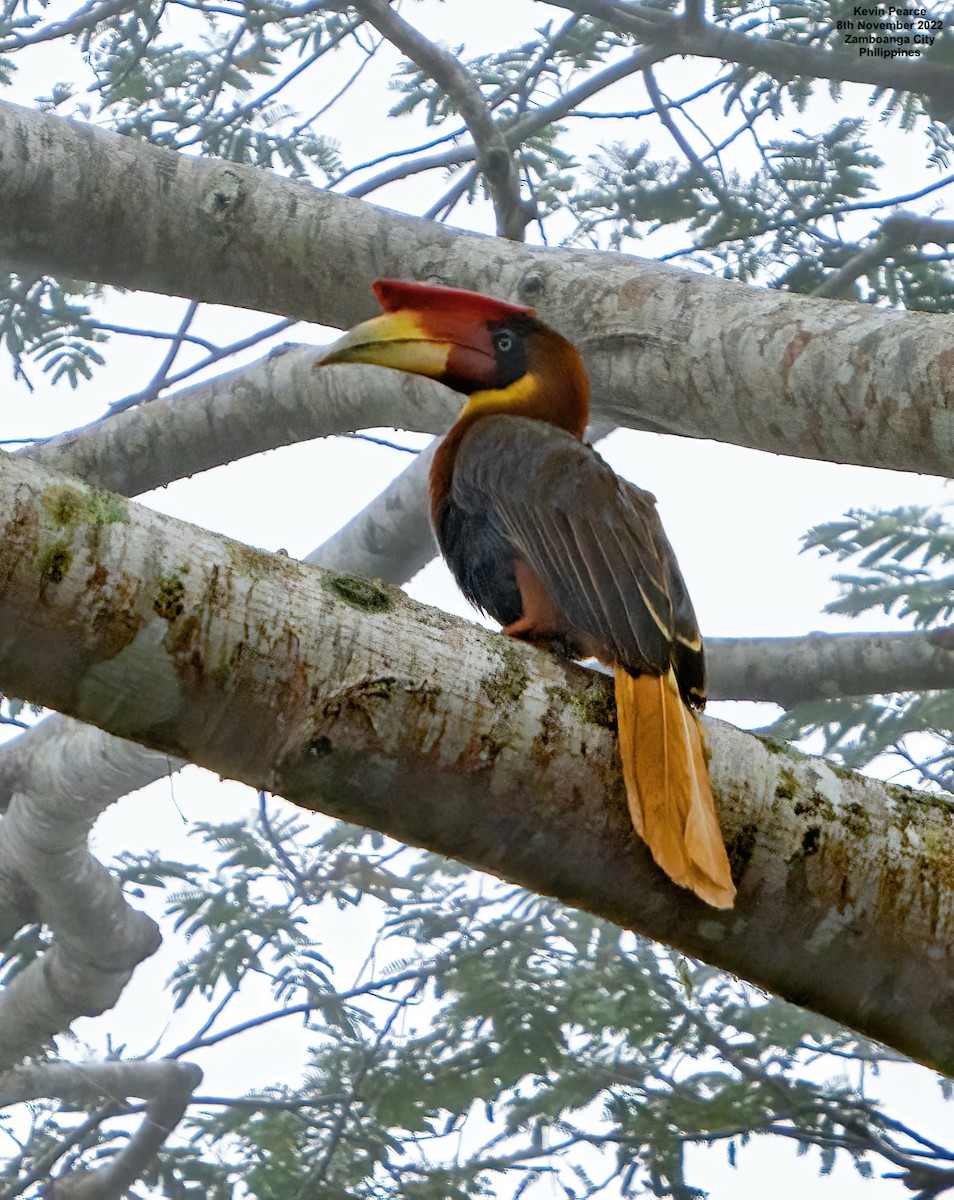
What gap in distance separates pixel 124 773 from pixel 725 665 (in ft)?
6.16

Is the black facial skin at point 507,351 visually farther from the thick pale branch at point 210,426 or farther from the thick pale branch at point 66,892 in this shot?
the thick pale branch at point 66,892

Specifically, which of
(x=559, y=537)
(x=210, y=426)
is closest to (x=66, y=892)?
(x=210, y=426)

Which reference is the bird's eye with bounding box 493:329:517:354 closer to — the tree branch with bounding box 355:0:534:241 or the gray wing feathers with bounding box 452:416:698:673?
the gray wing feathers with bounding box 452:416:698:673

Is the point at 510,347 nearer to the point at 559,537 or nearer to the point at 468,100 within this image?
the point at 559,537

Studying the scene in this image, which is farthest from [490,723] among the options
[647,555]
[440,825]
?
[647,555]

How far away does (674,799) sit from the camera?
4.43 feet

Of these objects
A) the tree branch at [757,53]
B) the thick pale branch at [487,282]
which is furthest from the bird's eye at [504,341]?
the tree branch at [757,53]

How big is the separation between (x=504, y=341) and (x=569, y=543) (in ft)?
2.10

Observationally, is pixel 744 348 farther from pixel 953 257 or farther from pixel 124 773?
pixel 124 773

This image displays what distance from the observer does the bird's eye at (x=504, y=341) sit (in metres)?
2.44

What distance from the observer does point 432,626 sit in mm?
1395

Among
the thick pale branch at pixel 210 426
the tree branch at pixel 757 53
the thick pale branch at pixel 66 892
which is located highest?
the tree branch at pixel 757 53

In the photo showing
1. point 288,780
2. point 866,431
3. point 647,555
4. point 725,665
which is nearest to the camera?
point 288,780

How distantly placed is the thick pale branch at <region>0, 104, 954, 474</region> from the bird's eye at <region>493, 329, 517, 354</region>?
0.14 metres
